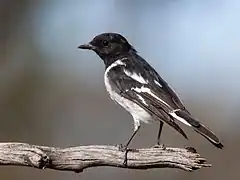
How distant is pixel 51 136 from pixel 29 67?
1.33 metres

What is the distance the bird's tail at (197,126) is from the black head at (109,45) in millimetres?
481

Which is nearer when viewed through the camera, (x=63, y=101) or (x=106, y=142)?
(x=106, y=142)

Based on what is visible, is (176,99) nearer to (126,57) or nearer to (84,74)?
(126,57)

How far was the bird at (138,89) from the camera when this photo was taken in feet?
7.74

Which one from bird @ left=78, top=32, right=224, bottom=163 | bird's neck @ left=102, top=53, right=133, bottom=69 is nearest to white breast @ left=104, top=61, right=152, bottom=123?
bird @ left=78, top=32, right=224, bottom=163

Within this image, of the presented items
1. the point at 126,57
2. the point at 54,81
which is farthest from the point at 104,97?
the point at 126,57

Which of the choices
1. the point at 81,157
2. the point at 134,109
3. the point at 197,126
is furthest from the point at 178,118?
the point at 81,157

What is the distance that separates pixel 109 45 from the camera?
8.95 feet

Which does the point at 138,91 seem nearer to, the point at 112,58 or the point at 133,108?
the point at 133,108

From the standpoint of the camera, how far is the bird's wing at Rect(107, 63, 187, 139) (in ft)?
7.86

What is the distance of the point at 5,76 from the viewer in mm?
6609

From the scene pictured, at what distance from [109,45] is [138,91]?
0.94 feet

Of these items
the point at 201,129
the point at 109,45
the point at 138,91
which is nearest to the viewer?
the point at 201,129

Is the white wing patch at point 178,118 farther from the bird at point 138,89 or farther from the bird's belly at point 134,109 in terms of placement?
the bird's belly at point 134,109
